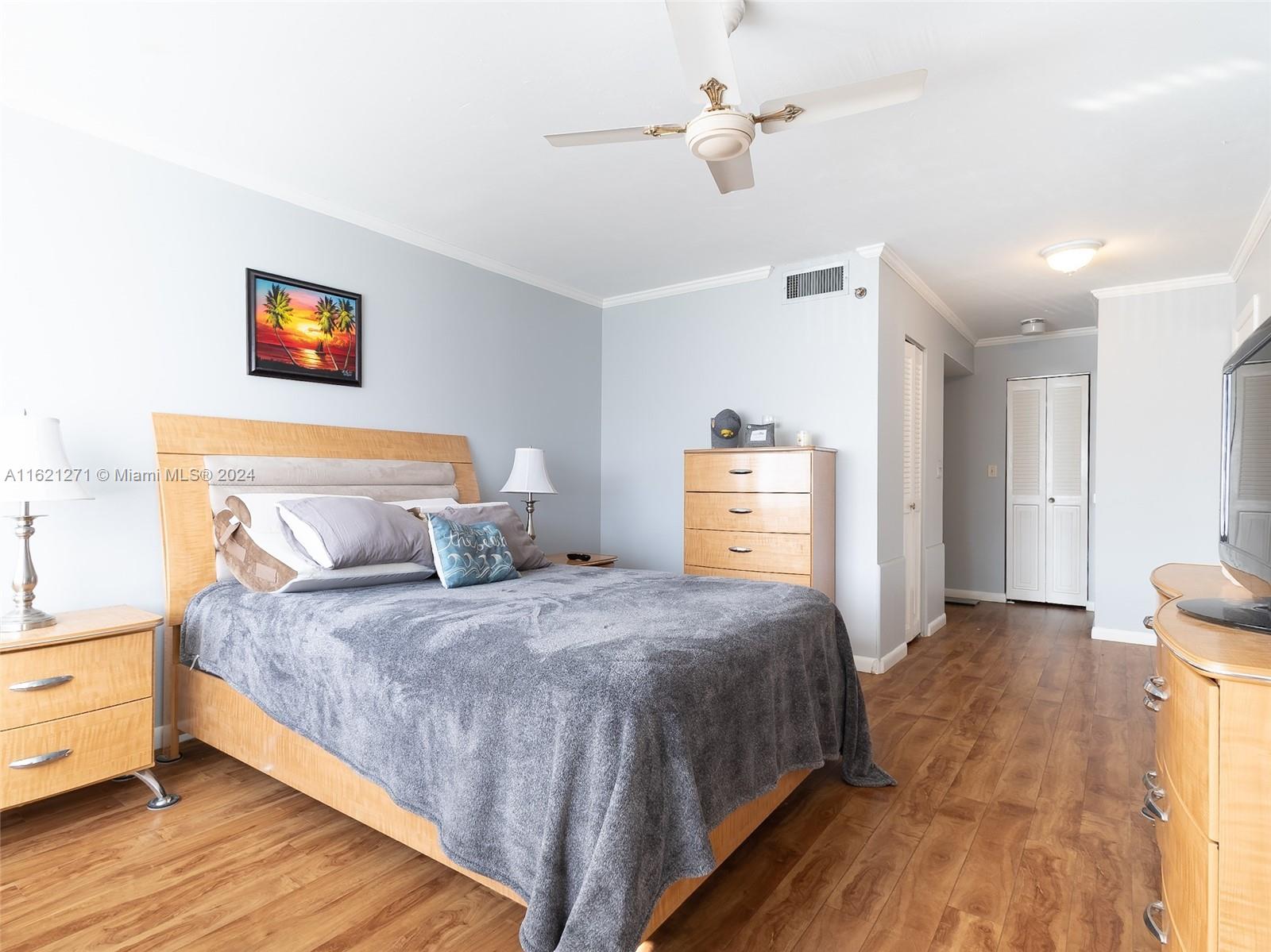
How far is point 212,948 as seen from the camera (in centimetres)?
161

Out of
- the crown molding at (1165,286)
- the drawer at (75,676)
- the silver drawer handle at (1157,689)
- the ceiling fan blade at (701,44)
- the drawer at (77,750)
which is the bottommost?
the drawer at (77,750)

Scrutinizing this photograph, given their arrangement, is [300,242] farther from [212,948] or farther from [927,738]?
[927,738]

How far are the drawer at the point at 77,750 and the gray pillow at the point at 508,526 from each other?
1301 mm

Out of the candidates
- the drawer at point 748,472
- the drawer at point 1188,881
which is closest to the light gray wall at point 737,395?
the drawer at point 748,472

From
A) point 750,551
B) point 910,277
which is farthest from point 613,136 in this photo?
point 910,277

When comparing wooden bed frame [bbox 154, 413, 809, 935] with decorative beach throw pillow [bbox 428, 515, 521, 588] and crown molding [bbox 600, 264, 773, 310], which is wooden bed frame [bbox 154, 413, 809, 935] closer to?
decorative beach throw pillow [bbox 428, 515, 521, 588]

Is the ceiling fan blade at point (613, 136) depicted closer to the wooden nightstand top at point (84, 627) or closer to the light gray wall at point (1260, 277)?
the wooden nightstand top at point (84, 627)

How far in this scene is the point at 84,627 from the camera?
221 cm

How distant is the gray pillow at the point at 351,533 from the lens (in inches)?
101

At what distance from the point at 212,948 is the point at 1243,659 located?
86.7 inches

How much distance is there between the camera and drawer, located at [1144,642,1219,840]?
1123 mm

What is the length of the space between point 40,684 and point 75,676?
0.31 ft

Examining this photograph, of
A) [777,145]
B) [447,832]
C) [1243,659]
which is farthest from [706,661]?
[777,145]

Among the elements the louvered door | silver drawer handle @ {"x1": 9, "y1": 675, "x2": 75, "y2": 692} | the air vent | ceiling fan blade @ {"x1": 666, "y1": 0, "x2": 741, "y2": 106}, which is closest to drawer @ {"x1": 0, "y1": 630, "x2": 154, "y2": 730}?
silver drawer handle @ {"x1": 9, "y1": 675, "x2": 75, "y2": 692}
